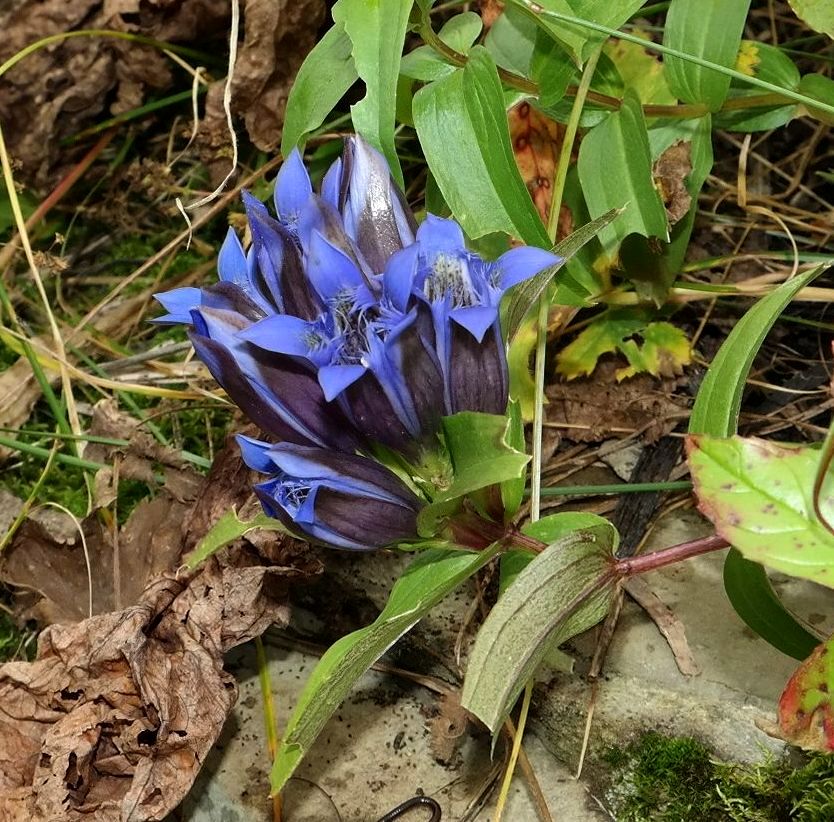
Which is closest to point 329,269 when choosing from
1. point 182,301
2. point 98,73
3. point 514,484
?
point 182,301

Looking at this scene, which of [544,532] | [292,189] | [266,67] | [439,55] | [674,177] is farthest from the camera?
[266,67]

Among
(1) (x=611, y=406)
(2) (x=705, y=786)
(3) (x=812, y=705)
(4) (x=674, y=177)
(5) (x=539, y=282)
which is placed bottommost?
(2) (x=705, y=786)

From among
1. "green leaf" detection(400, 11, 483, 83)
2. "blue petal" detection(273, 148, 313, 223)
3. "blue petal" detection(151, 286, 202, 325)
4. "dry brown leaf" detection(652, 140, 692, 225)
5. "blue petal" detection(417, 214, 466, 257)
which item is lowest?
"dry brown leaf" detection(652, 140, 692, 225)

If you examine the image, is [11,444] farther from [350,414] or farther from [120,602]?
[350,414]

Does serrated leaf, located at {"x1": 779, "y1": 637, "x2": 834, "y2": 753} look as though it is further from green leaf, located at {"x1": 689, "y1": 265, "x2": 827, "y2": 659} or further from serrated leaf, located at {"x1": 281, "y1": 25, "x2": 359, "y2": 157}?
serrated leaf, located at {"x1": 281, "y1": 25, "x2": 359, "y2": 157}

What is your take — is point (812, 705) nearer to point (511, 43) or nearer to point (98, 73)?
point (511, 43)

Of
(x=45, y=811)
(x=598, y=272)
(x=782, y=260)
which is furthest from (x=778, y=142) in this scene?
(x=45, y=811)

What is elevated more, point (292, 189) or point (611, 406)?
point (292, 189)

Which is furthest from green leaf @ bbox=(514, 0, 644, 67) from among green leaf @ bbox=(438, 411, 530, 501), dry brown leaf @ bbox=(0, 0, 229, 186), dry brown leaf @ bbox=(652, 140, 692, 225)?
dry brown leaf @ bbox=(0, 0, 229, 186)
